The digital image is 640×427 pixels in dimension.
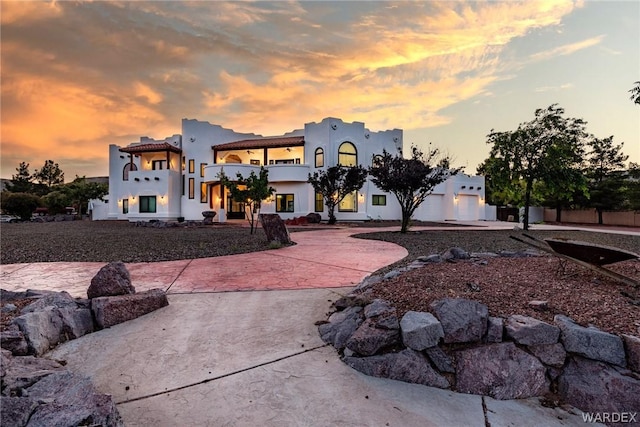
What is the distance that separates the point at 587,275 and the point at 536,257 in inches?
61.0

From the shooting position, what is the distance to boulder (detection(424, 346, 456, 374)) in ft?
7.88

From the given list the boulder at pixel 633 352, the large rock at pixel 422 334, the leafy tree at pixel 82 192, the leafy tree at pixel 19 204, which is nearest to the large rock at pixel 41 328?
the large rock at pixel 422 334

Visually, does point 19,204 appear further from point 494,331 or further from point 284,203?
point 494,331

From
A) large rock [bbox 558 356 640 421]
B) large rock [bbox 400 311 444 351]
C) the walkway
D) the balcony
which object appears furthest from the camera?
the balcony

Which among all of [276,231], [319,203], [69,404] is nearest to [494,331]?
[69,404]

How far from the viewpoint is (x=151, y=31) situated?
10.8 metres

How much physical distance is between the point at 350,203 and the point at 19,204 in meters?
28.2

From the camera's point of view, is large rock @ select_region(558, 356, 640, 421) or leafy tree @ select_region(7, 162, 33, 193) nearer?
large rock @ select_region(558, 356, 640, 421)

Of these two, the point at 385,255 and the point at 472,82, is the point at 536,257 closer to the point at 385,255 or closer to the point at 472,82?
the point at 385,255

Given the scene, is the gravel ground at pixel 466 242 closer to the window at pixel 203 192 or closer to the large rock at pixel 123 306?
the large rock at pixel 123 306

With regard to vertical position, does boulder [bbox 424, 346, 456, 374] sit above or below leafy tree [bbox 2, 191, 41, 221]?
below

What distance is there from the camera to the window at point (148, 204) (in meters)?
28.0

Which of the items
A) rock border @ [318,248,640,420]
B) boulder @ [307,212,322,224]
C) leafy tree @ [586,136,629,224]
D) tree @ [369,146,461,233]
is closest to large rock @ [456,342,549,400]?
rock border @ [318,248,640,420]

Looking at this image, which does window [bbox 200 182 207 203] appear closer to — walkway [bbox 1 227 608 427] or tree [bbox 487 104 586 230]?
tree [bbox 487 104 586 230]
